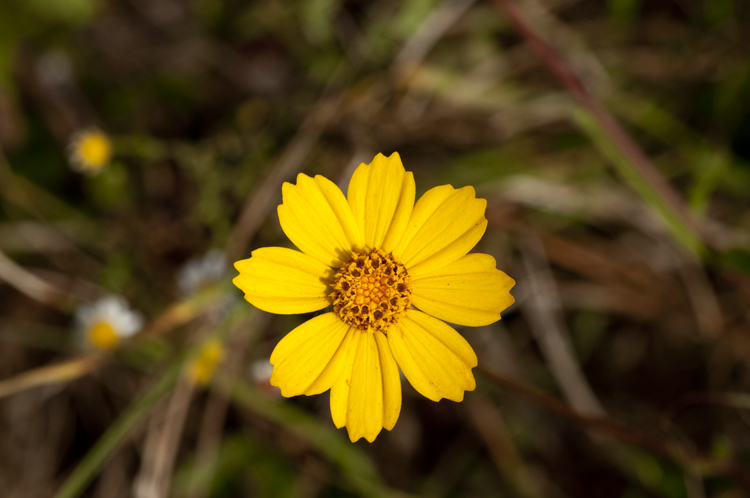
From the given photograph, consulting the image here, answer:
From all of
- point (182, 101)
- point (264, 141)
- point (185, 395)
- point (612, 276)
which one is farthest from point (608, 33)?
point (185, 395)

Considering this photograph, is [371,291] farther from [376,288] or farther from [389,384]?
[389,384]

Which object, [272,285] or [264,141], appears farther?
[264,141]

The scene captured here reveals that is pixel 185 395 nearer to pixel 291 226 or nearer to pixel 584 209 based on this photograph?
pixel 291 226

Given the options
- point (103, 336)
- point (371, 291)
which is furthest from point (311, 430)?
point (371, 291)

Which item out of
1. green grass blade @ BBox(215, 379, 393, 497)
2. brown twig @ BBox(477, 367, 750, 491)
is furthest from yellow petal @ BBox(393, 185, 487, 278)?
green grass blade @ BBox(215, 379, 393, 497)

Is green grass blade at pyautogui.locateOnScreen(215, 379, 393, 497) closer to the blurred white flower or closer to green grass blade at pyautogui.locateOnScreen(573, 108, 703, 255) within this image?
the blurred white flower

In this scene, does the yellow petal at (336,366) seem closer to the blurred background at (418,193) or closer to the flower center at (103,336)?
the blurred background at (418,193)
